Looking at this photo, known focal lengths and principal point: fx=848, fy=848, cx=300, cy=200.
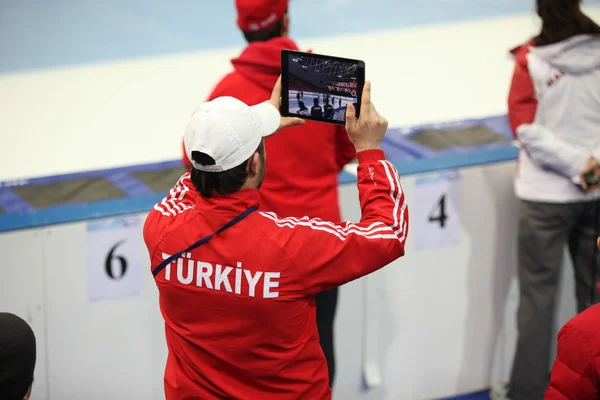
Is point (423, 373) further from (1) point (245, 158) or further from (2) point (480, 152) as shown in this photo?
(1) point (245, 158)

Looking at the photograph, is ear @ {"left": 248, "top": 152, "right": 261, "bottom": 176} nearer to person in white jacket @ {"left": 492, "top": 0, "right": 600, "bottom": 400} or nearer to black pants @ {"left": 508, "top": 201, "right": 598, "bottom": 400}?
person in white jacket @ {"left": 492, "top": 0, "right": 600, "bottom": 400}

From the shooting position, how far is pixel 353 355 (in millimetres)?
2939

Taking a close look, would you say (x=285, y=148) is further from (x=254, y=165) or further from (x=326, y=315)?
(x=254, y=165)

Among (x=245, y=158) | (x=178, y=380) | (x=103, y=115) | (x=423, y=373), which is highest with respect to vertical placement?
(x=245, y=158)

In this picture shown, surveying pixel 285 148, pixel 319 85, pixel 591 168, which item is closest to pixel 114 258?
pixel 285 148

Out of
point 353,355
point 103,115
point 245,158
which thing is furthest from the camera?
point 103,115

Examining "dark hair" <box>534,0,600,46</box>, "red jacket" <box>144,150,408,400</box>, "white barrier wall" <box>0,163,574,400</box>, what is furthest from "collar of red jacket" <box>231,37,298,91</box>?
"dark hair" <box>534,0,600,46</box>

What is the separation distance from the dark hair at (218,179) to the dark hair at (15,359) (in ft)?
1.44

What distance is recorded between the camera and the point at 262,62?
233 centimetres

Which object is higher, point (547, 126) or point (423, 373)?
point (547, 126)

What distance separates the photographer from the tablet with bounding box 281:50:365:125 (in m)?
1.78

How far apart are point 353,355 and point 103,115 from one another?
8.59 ft

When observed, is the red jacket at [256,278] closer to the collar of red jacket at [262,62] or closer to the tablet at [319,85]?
the tablet at [319,85]

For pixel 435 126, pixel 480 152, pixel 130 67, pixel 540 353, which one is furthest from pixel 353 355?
pixel 130 67
